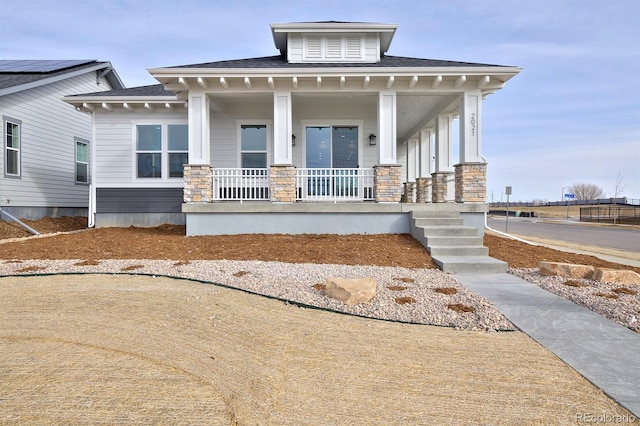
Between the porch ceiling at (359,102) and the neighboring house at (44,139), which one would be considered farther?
the neighboring house at (44,139)

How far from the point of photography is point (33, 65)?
13.9 m

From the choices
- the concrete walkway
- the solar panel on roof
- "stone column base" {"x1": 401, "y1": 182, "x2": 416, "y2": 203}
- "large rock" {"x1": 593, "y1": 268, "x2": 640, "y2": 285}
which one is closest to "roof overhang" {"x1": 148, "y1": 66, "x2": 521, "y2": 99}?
"stone column base" {"x1": 401, "y1": 182, "x2": 416, "y2": 203}

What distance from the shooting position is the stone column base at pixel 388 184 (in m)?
8.38

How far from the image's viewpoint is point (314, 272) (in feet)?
18.1

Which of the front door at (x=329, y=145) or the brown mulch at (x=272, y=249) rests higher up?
the front door at (x=329, y=145)

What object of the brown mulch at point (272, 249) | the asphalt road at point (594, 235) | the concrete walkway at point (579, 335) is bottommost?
the asphalt road at point (594, 235)

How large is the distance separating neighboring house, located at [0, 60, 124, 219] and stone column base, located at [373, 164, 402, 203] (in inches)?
463

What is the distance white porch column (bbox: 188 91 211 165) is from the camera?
862 cm

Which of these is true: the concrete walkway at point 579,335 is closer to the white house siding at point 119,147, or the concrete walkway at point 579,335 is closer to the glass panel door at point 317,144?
the glass panel door at point 317,144

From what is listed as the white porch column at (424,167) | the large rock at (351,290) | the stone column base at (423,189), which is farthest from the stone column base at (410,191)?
the large rock at (351,290)

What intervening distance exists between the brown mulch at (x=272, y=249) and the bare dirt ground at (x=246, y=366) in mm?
2394

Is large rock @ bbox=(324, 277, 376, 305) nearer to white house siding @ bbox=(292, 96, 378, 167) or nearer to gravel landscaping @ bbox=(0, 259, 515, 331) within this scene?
gravel landscaping @ bbox=(0, 259, 515, 331)

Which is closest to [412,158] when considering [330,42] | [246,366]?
[330,42]

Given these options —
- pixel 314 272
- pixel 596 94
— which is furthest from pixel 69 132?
pixel 596 94
